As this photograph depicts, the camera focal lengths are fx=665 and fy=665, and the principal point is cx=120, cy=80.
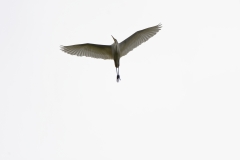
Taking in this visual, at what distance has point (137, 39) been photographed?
18.5 meters

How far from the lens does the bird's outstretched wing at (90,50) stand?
61.2ft

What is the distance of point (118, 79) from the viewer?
18688mm

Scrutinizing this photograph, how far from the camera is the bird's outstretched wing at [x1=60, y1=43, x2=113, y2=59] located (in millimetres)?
18641

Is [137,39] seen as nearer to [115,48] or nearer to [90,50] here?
[115,48]

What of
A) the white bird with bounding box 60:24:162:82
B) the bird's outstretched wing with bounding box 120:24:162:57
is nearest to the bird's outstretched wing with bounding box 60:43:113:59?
the white bird with bounding box 60:24:162:82

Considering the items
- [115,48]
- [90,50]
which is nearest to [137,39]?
[115,48]

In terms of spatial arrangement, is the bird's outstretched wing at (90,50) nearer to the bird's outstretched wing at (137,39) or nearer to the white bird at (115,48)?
the white bird at (115,48)

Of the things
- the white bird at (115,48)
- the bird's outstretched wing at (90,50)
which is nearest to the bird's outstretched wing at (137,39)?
the white bird at (115,48)

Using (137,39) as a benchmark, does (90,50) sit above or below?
below

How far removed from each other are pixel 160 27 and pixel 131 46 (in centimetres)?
100

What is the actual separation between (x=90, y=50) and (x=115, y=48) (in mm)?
838

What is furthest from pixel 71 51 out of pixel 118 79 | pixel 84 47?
pixel 118 79

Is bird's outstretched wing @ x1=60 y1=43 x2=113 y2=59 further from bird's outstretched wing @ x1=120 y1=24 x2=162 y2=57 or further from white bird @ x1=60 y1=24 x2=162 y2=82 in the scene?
bird's outstretched wing @ x1=120 y1=24 x2=162 y2=57

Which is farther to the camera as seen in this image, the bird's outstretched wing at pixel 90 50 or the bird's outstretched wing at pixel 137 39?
the bird's outstretched wing at pixel 90 50
